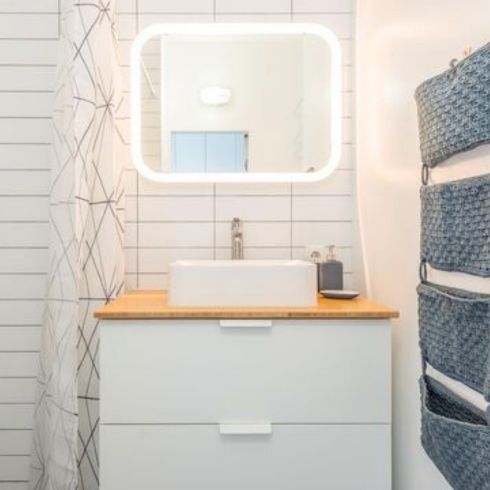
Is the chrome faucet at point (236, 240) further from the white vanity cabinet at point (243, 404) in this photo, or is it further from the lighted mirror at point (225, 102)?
the white vanity cabinet at point (243, 404)

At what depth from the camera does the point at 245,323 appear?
1.21 meters

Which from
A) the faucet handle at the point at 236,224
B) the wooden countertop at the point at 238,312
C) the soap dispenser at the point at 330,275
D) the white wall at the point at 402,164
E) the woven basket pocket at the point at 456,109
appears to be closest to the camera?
the woven basket pocket at the point at 456,109

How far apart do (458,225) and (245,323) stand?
0.57 m

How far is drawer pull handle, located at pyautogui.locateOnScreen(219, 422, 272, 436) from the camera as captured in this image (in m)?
1.22

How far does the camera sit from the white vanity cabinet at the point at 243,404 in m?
1.23

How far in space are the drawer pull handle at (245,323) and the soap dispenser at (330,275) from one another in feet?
1.33

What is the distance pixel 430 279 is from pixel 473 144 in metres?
0.37

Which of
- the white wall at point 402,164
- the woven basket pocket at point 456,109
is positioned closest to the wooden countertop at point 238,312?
the white wall at point 402,164

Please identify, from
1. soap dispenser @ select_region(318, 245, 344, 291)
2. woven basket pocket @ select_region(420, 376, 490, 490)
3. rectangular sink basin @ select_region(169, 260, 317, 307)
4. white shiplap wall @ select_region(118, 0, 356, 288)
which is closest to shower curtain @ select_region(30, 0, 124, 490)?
white shiplap wall @ select_region(118, 0, 356, 288)

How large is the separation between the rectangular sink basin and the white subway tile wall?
447mm

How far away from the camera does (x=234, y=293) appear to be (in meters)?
1.29

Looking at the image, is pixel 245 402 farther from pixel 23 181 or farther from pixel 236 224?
pixel 23 181

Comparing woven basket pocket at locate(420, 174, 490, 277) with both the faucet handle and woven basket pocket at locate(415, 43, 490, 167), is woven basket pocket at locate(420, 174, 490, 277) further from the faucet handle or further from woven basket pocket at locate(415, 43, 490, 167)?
the faucet handle

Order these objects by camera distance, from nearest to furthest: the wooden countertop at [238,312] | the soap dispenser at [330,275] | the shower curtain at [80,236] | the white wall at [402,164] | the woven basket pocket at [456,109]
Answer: the woven basket pocket at [456,109], the white wall at [402,164], the wooden countertop at [238,312], the shower curtain at [80,236], the soap dispenser at [330,275]
